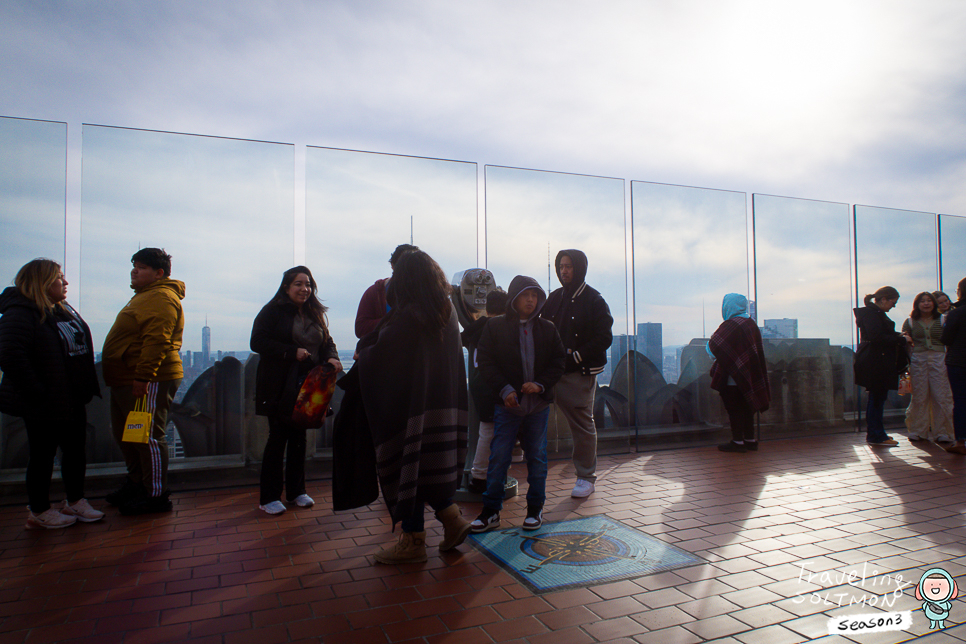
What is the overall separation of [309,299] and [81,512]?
202cm

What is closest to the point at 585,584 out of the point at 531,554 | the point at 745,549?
the point at 531,554

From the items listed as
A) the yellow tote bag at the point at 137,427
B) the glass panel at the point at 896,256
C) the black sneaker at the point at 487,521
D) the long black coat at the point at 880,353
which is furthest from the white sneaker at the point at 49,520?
the glass panel at the point at 896,256

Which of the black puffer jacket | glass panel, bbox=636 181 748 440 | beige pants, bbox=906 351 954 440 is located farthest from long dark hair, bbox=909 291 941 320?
the black puffer jacket

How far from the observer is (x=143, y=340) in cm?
412

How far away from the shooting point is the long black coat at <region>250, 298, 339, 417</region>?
421 centimetres

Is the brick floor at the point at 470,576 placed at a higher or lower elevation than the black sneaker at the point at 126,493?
lower

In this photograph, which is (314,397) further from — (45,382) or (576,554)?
(576,554)

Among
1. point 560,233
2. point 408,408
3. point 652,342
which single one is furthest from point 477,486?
point 652,342

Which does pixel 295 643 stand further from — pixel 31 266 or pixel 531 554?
pixel 31 266

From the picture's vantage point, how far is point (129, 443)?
4.25m

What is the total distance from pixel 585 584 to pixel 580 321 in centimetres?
223

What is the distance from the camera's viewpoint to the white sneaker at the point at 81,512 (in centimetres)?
394

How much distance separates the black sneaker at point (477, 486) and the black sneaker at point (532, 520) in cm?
75

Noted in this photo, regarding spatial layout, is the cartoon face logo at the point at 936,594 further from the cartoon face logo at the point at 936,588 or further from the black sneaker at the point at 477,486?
the black sneaker at the point at 477,486
